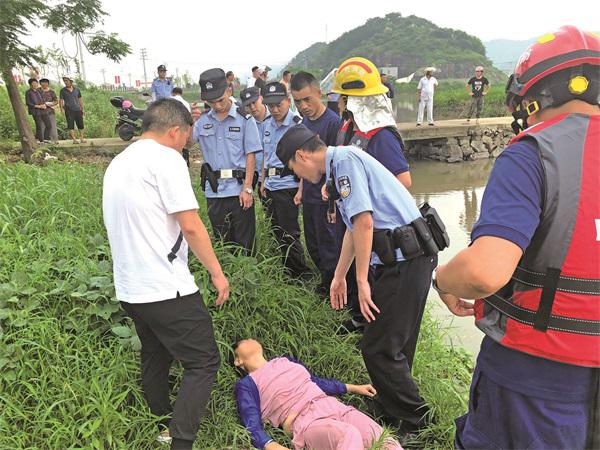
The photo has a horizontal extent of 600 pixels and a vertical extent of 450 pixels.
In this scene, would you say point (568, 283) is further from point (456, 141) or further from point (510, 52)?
point (510, 52)

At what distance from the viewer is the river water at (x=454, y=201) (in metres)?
4.25

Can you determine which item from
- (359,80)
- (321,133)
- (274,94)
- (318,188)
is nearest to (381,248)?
(359,80)

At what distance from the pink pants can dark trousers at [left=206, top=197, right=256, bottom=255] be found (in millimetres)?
1607

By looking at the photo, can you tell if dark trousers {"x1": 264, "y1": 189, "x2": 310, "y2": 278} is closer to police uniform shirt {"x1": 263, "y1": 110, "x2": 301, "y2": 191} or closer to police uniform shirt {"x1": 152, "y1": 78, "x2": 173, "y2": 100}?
police uniform shirt {"x1": 263, "y1": 110, "x2": 301, "y2": 191}

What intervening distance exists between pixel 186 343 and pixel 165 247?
452mm

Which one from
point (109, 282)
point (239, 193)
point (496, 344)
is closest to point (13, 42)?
point (239, 193)

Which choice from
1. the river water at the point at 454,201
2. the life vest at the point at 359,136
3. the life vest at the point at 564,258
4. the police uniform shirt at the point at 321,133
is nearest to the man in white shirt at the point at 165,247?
the life vest at the point at 359,136

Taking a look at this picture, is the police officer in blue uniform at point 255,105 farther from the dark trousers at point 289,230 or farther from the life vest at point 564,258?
the life vest at point 564,258

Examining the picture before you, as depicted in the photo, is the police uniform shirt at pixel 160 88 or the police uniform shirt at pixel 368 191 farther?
the police uniform shirt at pixel 160 88

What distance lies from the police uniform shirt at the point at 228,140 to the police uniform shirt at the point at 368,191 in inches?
59.0

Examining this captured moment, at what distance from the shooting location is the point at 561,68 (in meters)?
1.15

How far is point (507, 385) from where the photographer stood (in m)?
1.28

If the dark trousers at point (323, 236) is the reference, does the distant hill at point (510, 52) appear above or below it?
above

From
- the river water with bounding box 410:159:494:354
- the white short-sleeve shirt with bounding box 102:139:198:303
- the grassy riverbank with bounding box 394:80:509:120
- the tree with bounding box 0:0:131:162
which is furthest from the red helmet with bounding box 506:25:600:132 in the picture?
the grassy riverbank with bounding box 394:80:509:120
